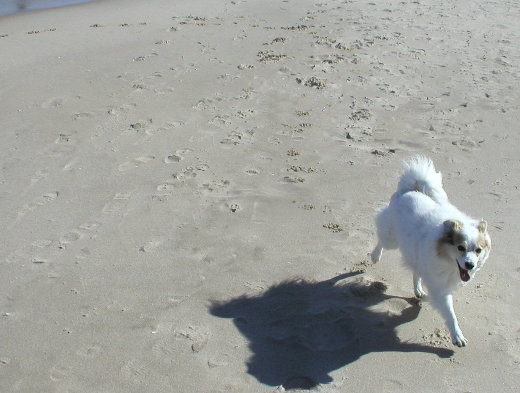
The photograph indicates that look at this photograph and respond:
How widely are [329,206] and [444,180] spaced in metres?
1.43

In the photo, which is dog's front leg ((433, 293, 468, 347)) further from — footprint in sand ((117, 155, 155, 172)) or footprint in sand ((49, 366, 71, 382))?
footprint in sand ((117, 155, 155, 172))

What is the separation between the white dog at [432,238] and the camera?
14.6 feet

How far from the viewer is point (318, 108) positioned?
871 cm

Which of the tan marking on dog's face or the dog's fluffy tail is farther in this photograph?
the dog's fluffy tail

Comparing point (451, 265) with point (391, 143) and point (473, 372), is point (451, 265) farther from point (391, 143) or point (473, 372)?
point (391, 143)

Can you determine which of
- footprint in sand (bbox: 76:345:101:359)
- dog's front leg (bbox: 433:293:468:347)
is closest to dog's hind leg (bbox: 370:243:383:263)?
dog's front leg (bbox: 433:293:468:347)

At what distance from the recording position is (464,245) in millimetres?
4395

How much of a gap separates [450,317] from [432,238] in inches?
23.3

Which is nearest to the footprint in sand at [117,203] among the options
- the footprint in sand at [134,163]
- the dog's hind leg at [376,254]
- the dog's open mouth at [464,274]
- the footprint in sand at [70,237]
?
the footprint in sand at [70,237]

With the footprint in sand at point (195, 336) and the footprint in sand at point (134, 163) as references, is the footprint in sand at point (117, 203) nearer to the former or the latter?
the footprint in sand at point (134, 163)

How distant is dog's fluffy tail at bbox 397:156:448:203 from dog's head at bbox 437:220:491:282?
0.78m

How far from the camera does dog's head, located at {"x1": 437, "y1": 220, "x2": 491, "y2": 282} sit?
4.38 m

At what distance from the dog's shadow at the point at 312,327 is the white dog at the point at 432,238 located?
0.35 meters

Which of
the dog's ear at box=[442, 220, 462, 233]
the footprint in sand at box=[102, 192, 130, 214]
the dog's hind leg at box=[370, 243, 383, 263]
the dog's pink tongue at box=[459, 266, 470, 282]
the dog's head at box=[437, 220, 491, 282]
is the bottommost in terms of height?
the dog's hind leg at box=[370, 243, 383, 263]
